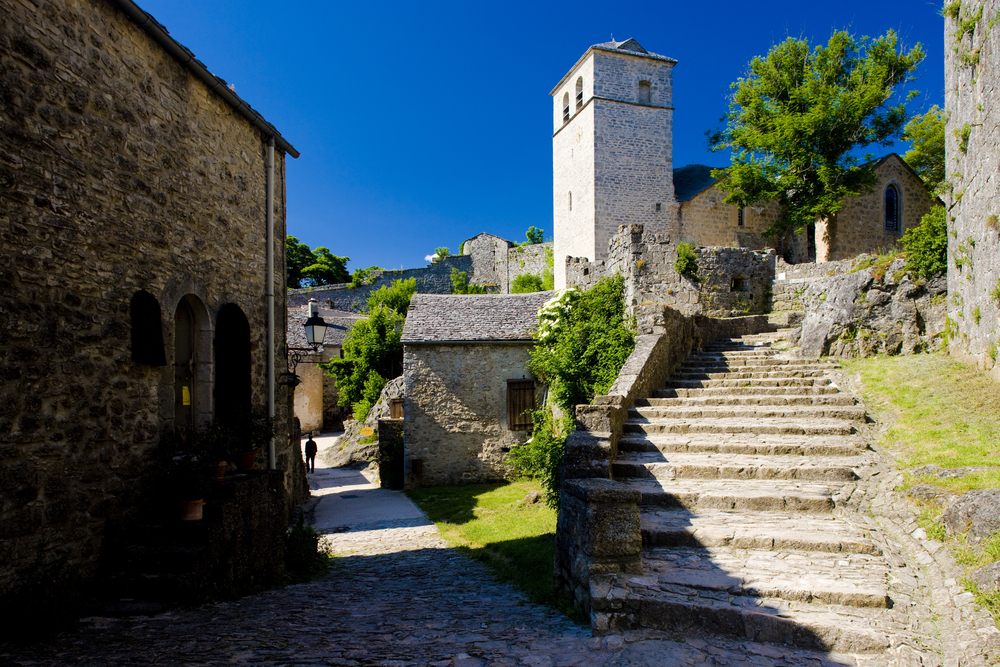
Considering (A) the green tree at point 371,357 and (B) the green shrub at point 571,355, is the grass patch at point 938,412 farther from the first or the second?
(A) the green tree at point 371,357

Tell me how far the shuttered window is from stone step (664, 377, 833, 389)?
6.43 m

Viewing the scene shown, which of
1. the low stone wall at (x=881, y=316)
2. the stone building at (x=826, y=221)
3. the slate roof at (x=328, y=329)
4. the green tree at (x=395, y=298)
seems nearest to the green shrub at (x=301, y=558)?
the low stone wall at (x=881, y=316)

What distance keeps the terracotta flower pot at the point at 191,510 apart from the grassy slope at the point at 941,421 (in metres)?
5.97

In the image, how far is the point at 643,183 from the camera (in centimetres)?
2797

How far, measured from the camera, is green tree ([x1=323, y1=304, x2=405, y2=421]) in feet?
72.9

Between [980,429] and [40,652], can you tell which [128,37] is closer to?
[40,652]

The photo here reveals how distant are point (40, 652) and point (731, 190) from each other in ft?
93.4

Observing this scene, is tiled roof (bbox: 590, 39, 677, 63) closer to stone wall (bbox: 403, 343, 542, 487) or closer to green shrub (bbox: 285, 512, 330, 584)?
stone wall (bbox: 403, 343, 542, 487)

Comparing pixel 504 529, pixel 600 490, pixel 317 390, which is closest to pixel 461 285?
pixel 317 390

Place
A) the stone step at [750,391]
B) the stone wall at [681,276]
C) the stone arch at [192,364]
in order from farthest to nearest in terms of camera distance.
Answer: the stone wall at [681,276] < the stone step at [750,391] < the stone arch at [192,364]

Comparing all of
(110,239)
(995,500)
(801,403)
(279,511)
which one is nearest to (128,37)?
(110,239)

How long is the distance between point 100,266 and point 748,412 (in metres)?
7.45

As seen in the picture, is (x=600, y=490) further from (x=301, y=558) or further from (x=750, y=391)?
(x=750, y=391)

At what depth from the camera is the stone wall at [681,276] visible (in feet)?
46.5
